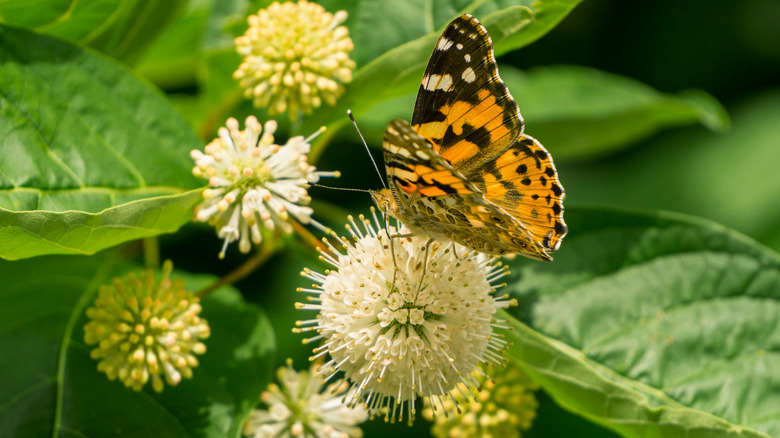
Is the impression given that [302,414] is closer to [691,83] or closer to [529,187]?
[529,187]

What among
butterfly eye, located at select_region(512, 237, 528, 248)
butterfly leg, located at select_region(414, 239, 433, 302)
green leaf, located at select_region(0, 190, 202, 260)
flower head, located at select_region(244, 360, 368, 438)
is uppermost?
butterfly eye, located at select_region(512, 237, 528, 248)

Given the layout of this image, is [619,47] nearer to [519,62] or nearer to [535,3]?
[519,62]

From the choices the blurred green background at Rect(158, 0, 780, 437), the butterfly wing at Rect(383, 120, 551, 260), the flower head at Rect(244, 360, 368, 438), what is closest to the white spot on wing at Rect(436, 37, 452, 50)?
the butterfly wing at Rect(383, 120, 551, 260)

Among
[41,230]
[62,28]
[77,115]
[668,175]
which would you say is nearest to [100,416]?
[41,230]

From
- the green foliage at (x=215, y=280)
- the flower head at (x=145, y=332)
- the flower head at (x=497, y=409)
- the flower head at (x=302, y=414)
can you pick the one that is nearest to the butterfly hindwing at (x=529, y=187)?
the green foliage at (x=215, y=280)

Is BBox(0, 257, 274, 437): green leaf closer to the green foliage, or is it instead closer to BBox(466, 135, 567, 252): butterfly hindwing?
the green foliage

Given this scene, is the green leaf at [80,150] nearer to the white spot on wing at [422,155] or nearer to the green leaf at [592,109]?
the white spot on wing at [422,155]
